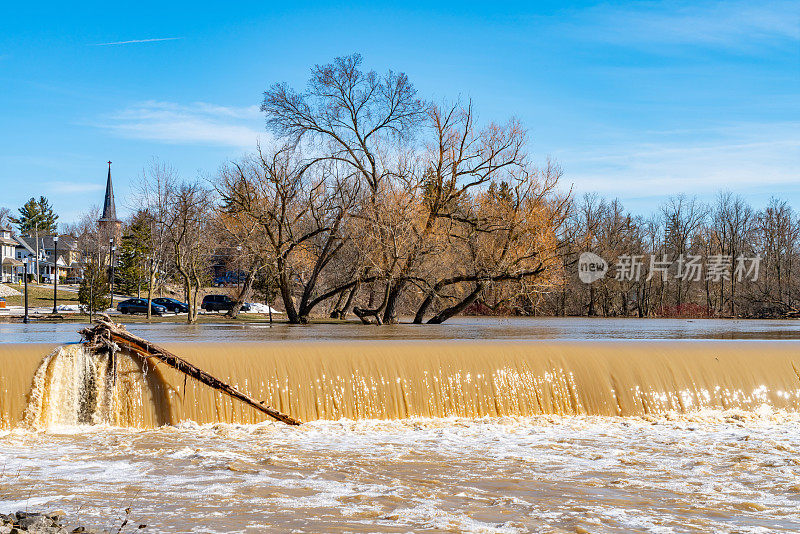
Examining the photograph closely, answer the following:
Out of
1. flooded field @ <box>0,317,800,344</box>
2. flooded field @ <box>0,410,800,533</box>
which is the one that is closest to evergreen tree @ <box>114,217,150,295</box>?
flooded field @ <box>0,317,800,344</box>

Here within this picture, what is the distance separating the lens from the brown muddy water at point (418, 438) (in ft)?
23.1

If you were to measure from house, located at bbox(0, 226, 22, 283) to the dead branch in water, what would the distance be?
74.6 meters

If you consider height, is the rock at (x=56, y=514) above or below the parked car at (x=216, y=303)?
below

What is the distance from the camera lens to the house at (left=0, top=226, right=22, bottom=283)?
260 ft

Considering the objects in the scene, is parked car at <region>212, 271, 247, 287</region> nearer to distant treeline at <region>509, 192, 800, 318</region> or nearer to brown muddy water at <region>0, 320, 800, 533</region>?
distant treeline at <region>509, 192, 800, 318</region>

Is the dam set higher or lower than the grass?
lower

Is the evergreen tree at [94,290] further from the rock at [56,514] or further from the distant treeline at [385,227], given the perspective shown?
the rock at [56,514]

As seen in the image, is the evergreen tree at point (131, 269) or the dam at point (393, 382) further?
the evergreen tree at point (131, 269)

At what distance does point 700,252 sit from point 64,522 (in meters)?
63.5

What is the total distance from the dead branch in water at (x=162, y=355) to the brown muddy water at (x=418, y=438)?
209 mm

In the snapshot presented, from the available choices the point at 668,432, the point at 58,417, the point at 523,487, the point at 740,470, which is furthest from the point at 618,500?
the point at 58,417

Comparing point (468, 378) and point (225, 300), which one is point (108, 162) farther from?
point (468, 378)

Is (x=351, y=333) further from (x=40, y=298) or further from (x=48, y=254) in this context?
(x=48, y=254)

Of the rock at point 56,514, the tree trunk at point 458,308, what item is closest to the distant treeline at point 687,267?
the tree trunk at point 458,308
